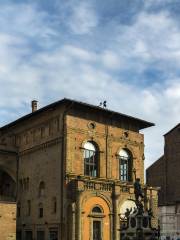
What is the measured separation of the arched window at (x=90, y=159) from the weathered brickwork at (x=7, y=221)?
261 inches

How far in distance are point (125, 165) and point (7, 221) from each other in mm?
11113

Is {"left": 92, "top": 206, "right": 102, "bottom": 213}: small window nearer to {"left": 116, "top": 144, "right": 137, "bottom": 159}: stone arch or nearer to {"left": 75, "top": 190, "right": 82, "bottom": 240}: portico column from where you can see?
{"left": 75, "top": 190, "right": 82, "bottom": 240}: portico column

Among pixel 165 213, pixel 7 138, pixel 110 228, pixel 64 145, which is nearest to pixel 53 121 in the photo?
pixel 64 145

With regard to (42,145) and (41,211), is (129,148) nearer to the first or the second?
(42,145)

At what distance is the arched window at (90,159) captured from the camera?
1549 inches

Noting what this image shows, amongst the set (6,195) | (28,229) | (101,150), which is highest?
(101,150)

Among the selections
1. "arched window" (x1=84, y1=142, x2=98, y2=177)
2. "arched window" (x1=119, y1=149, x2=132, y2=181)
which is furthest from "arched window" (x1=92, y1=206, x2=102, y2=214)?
"arched window" (x1=119, y1=149, x2=132, y2=181)

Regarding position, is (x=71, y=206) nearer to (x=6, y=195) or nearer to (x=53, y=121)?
(x=53, y=121)

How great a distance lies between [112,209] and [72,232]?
4327 mm

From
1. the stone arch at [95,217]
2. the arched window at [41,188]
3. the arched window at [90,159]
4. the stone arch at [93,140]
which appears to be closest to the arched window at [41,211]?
the arched window at [41,188]

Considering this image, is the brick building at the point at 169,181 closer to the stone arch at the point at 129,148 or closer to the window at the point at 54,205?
the stone arch at the point at 129,148

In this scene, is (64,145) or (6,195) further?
(6,195)

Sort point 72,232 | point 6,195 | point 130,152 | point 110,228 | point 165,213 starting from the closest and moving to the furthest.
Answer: point 72,232 < point 110,228 < point 130,152 < point 6,195 < point 165,213

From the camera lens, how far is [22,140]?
43.7 m
